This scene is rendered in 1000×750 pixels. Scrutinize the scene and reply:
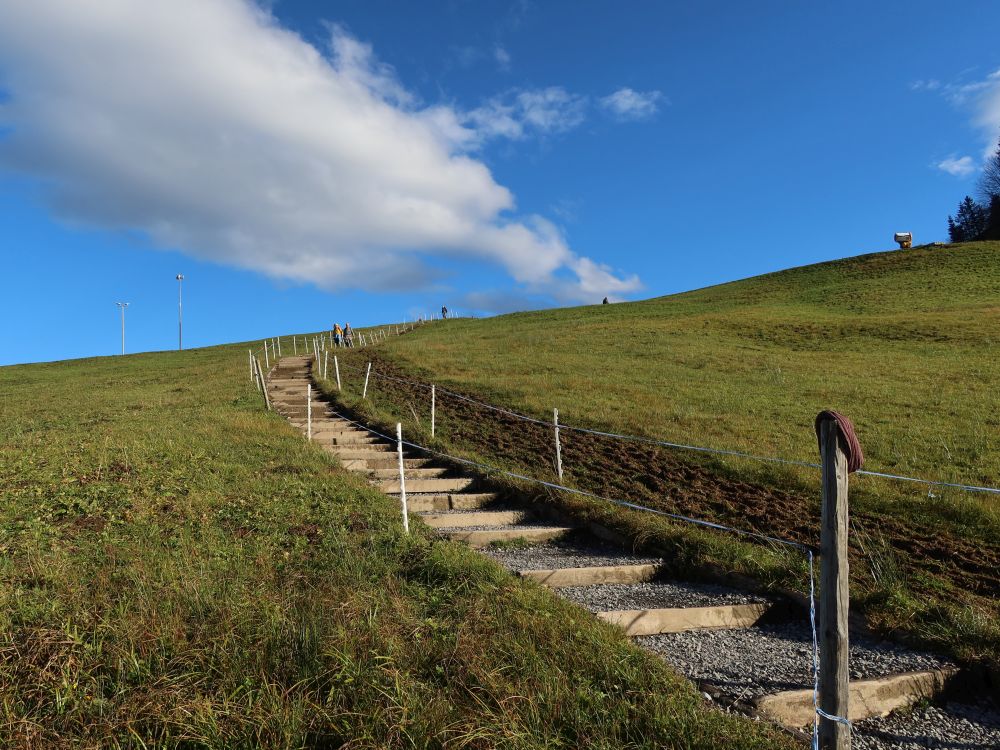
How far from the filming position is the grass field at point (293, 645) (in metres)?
3.39

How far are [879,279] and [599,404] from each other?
4615 centimetres

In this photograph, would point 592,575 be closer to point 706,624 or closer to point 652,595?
point 652,595

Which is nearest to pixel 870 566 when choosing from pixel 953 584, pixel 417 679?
pixel 953 584

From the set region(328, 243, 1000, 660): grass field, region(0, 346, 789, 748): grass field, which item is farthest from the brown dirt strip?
region(0, 346, 789, 748): grass field

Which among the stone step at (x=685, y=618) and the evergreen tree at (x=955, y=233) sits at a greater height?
the evergreen tree at (x=955, y=233)

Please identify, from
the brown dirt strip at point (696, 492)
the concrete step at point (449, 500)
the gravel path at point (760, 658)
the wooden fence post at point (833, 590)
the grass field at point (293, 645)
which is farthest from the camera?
the concrete step at point (449, 500)

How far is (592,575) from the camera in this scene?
266 inches

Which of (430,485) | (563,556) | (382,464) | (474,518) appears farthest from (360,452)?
(563,556)

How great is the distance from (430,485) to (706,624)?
6110 millimetres

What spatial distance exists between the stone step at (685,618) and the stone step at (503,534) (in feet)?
9.57

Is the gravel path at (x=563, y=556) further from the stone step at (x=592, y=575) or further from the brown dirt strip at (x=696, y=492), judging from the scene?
the brown dirt strip at (x=696, y=492)

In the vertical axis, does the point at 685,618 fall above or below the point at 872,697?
above

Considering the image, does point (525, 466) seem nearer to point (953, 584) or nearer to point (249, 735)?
point (953, 584)

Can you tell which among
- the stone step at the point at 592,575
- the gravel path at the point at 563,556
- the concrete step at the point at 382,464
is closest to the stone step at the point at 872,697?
the stone step at the point at 592,575
